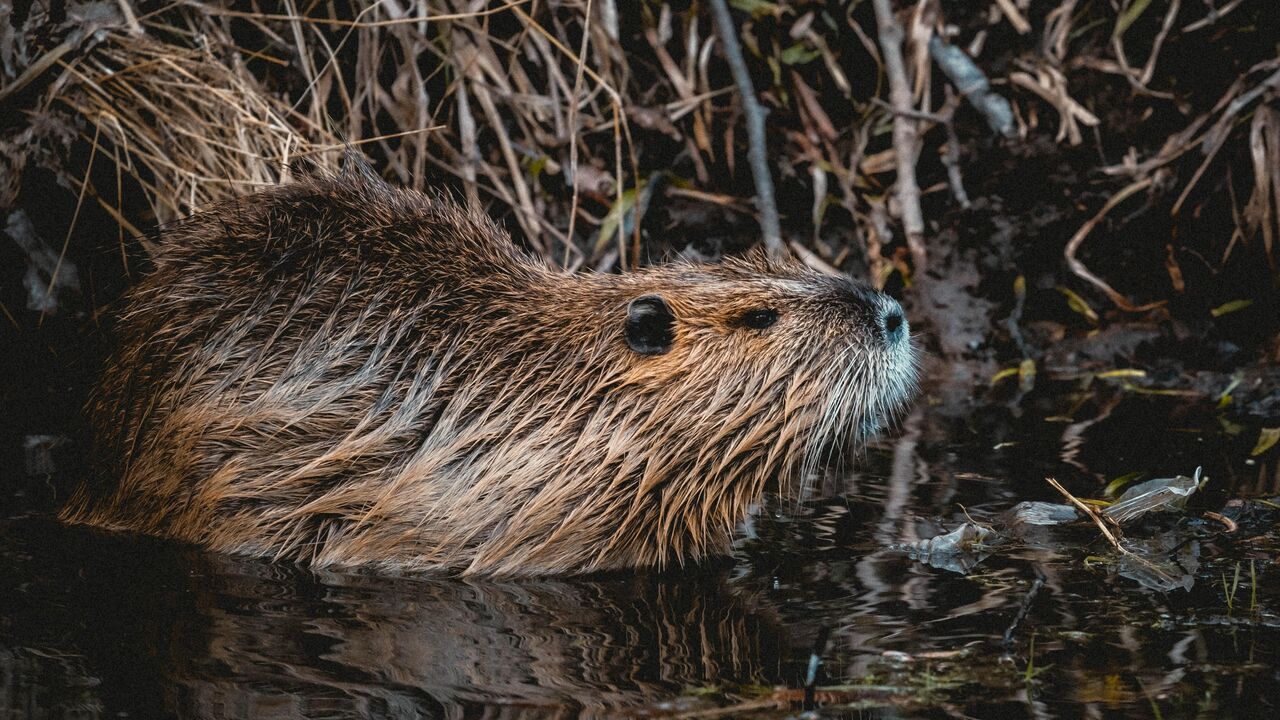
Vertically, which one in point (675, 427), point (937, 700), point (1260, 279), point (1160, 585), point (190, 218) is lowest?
point (937, 700)

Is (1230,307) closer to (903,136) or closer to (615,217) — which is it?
(903,136)

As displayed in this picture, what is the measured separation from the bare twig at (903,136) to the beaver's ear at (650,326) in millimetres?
2110

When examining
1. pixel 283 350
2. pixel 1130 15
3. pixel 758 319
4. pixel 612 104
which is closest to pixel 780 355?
pixel 758 319

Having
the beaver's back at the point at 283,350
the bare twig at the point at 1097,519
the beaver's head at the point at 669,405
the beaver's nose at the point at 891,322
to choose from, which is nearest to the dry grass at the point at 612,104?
the beaver's back at the point at 283,350

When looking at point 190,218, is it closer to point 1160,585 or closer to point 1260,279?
point 1160,585

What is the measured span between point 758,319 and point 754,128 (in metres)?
1.95

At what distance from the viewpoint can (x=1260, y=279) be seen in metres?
4.78

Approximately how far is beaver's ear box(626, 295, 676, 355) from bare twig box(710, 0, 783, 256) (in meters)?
1.76

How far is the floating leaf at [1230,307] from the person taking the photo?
4.78m

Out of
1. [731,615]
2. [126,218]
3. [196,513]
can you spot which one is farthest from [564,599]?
[126,218]

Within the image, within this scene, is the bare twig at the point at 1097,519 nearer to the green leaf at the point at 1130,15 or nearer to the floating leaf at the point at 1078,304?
the floating leaf at the point at 1078,304

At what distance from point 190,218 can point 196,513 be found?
0.82m

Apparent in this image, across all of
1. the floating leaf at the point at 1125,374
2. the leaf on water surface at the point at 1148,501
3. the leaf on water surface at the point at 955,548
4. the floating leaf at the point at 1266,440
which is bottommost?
the leaf on water surface at the point at 955,548

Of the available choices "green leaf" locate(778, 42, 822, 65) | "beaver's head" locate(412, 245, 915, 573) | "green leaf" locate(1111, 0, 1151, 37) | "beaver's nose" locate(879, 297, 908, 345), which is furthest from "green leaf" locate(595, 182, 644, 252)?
"green leaf" locate(1111, 0, 1151, 37)
